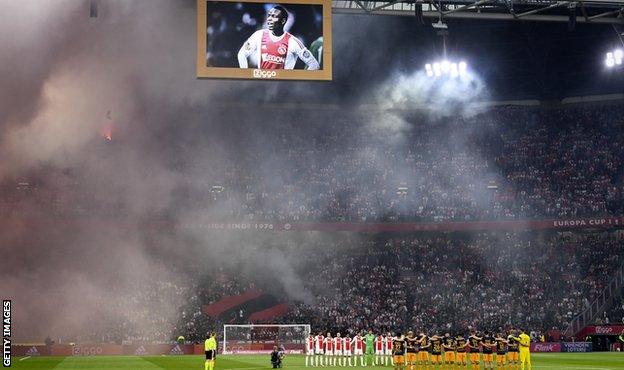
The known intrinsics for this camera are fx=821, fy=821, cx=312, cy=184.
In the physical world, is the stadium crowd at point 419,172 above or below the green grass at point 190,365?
above

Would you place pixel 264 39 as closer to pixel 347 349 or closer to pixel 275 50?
pixel 275 50

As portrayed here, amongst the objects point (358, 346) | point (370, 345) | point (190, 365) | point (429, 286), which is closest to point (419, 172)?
point (429, 286)

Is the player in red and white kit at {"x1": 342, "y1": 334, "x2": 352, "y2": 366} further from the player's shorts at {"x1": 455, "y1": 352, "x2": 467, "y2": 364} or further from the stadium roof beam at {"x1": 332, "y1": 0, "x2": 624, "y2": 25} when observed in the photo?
the stadium roof beam at {"x1": 332, "y1": 0, "x2": 624, "y2": 25}

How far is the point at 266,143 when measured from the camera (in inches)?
2488

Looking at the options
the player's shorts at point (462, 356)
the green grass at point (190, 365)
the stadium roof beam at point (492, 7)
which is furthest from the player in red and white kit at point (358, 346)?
the stadium roof beam at point (492, 7)

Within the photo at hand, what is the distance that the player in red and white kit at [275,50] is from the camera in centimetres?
2975

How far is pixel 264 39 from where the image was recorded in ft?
98.2

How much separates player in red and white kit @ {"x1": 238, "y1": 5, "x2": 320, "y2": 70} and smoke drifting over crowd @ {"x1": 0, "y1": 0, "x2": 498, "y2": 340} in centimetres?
1013

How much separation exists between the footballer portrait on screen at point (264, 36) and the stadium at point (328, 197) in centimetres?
897

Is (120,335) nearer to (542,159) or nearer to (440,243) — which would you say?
(440,243)

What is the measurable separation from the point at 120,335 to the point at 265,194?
15.3 meters

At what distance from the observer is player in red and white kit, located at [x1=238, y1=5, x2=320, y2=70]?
97.6ft

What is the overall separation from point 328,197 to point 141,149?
14370 millimetres

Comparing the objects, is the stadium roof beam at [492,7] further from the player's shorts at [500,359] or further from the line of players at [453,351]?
the player's shorts at [500,359]
